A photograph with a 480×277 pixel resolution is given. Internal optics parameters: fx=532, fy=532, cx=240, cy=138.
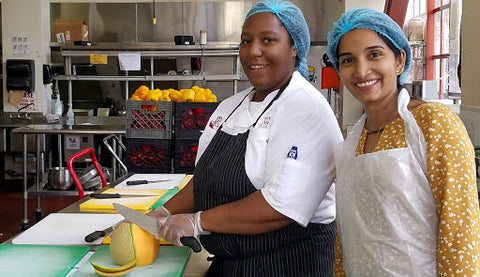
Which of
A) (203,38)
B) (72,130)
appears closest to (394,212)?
(72,130)

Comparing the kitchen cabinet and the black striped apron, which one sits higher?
the kitchen cabinet

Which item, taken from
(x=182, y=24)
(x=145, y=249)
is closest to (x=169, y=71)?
(x=182, y=24)

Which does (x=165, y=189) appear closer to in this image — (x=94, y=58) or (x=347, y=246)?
(x=347, y=246)

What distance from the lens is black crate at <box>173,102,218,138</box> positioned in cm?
311

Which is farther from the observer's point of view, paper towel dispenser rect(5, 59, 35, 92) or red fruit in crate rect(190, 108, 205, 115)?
paper towel dispenser rect(5, 59, 35, 92)

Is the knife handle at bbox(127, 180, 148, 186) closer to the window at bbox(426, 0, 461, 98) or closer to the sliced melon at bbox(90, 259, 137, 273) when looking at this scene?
the sliced melon at bbox(90, 259, 137, 273)

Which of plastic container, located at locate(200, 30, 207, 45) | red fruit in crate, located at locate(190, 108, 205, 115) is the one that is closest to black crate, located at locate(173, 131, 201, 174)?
red fruit in crate, located at locate(190, 108, 205, 115)

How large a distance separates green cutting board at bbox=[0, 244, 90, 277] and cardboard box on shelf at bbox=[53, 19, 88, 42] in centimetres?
653

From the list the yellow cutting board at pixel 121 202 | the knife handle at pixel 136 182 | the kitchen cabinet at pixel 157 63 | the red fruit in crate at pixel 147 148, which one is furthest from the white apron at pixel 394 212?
the kitchen cabinet at pixel 157 63

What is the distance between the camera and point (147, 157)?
10.4 ft

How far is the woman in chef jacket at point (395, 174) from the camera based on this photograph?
1.17 meters

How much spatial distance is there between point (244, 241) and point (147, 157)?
5.63ft

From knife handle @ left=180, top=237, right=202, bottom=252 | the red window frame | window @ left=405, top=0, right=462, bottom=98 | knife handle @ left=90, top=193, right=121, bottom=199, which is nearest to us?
knife handle @ left=180, top=237, right=202, bottom=252

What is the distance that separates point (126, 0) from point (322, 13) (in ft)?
9.84
